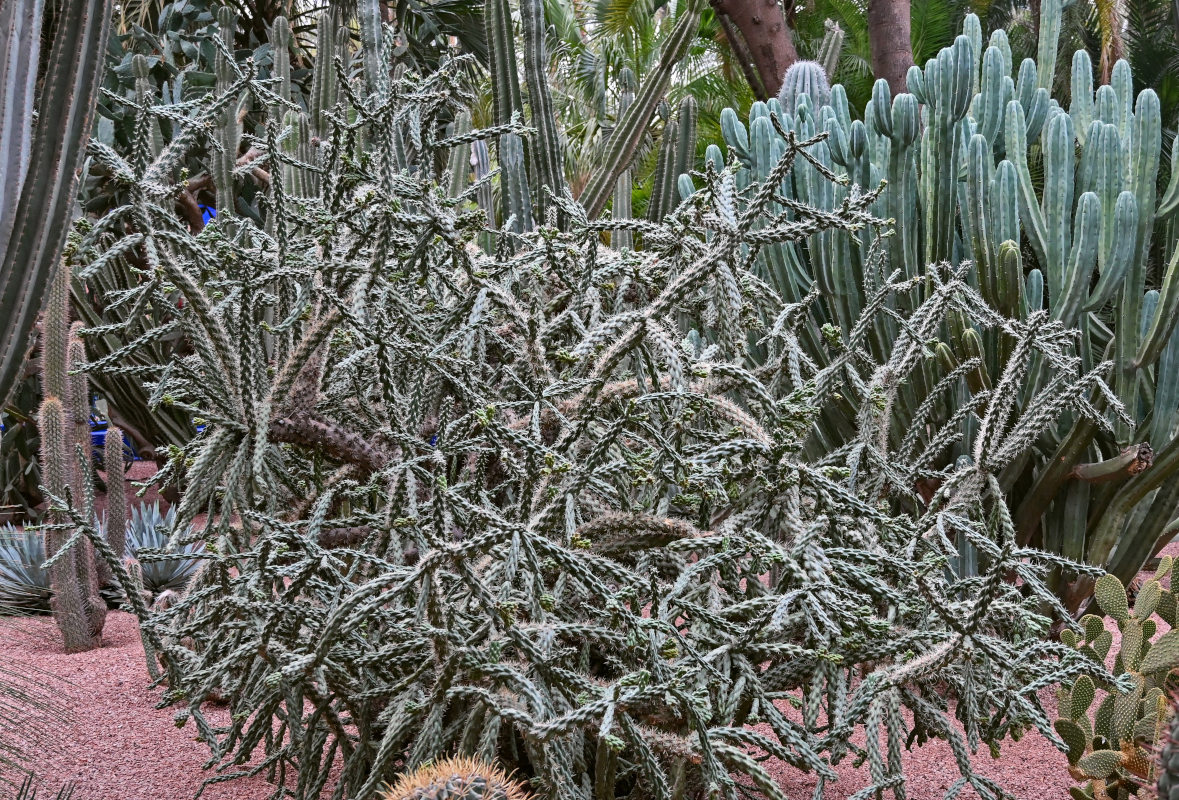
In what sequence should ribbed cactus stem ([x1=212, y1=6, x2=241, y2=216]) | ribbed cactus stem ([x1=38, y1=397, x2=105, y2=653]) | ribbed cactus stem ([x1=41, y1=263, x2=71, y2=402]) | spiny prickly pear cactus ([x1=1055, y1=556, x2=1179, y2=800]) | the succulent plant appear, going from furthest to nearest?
1. ribbed cactus stem ([x1=212, y1=6, x2=241, y2=216])
2. ribbed cactus stem ([x1=41, y1=263, x2=71, y2=402])
3. ribbed cactus stem ([x1=38, y1=397, x2=105, y2=653])
4. spiny prickly pear cactus ([x1=1055, y1=556, x2=1179, y2=800])
5. the succulent plant

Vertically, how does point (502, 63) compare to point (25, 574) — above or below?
above

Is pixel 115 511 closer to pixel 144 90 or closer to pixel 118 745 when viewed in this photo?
pixel 118 745

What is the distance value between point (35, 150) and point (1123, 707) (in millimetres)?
2695

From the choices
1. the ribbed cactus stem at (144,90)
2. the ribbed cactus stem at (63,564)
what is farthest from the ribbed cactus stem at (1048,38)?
the ribbed cactus stem at (63,564)

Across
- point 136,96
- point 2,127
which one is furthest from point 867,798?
point 136,96

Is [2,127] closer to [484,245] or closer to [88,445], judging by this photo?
[484,245]

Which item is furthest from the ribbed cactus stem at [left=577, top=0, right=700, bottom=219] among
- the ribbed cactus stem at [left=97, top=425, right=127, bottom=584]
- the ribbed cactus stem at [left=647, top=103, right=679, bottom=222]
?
the ribbed cactus stem at [left=97, top=425, right=127, bottom=584]

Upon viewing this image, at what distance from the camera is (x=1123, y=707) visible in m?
2.54

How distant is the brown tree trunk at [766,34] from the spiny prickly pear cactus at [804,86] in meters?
2.05

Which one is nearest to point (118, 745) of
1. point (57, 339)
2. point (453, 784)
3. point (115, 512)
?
point (453, 784)

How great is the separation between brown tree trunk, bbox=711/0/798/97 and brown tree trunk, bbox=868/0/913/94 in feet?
2.82

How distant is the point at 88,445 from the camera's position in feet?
16.3

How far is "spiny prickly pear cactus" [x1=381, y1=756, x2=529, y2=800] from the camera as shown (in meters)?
1.47

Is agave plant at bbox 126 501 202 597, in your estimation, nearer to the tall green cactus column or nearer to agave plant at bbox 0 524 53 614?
agave plant at bbox 0 524 53 614
